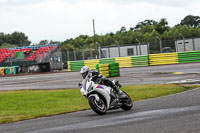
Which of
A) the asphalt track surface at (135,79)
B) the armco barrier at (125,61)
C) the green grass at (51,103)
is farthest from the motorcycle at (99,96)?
the armco barrier at (125,61)

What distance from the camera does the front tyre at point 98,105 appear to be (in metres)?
9.94

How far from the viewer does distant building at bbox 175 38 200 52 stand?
3603 cm

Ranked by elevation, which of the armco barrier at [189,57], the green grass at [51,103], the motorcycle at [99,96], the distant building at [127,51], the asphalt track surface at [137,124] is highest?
the distant building at [127,51]

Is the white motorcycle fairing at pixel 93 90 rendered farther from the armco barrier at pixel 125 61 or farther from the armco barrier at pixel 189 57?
the armco barrier at pixel 125 61

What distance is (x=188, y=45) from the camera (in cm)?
3659

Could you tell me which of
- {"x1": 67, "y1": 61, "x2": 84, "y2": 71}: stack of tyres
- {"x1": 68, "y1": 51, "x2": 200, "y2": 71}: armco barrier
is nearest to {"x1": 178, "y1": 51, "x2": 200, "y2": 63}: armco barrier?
{"x1": 68, "y1": 51, "x2": 200, "y2": 71}: armco barrier

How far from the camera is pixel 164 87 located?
659 inches

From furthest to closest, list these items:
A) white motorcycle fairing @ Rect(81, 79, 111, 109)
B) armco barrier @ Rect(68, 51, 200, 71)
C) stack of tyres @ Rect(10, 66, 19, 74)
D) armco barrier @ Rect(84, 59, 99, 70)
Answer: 1. stack of tyres @ Rect(10, 66, 19, 74)
2. armco barrier @ Rect(84, 59, 99, 70)
3. armco barrier @ Rect(68, 51, 200, 71)
4. white motorcycle fairing @ Rect(81, 79, 111, 109)

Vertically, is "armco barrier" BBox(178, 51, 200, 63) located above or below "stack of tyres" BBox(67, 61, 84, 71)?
above

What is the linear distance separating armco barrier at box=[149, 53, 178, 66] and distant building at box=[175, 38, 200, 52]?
91cm

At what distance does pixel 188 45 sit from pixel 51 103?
24.3 meters

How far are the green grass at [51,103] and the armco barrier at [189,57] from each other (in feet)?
60.8

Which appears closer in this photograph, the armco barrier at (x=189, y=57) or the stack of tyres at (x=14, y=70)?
the armco barrier at (x=189, y=57)

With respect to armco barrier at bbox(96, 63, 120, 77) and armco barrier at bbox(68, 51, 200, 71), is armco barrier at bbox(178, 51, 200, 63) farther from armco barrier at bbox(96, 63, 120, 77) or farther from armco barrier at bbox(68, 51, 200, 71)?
armco barrier at bbox(96, 63, 120, 77)
